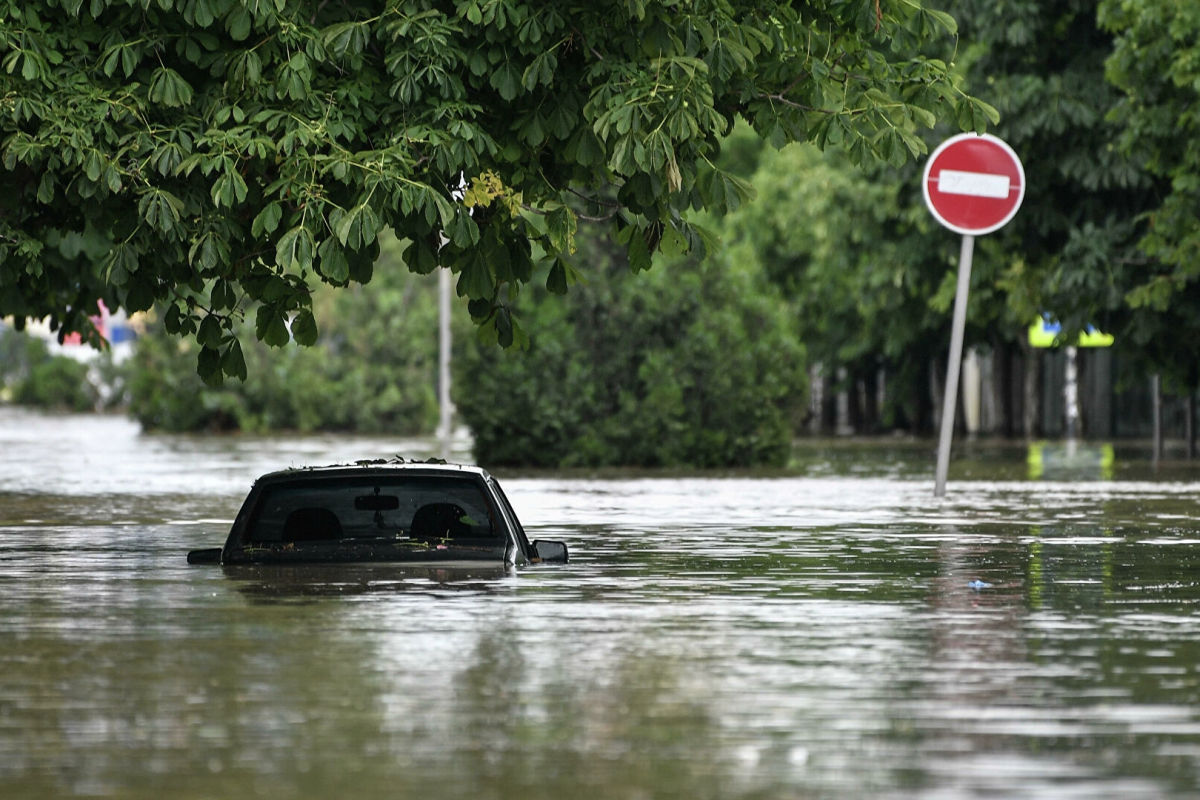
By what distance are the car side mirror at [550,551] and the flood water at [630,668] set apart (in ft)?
0.66

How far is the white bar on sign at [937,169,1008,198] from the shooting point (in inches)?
956

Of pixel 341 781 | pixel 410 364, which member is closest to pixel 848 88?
pixel 341 781

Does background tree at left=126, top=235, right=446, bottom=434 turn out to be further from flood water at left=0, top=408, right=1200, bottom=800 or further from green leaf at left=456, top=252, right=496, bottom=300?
green leaf at left=456, top=252, right=496, bottom=300

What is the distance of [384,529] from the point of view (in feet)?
50.0

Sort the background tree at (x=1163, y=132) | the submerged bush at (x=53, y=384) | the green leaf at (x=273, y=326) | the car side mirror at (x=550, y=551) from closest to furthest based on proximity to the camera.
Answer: the car side mirror at (x=550, y=551)
the green leaf at (x=273, y=326)
the background tree at (x=1163, y=132)
the submerged bush at (x=53, y=384)

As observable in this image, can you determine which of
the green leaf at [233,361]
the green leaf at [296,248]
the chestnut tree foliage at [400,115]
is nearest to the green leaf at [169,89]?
the chestnut tree foliage at [400,115]

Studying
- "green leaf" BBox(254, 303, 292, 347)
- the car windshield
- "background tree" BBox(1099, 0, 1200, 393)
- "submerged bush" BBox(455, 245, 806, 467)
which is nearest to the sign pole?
"green leaf" BBox(254, 303, 292, 347)

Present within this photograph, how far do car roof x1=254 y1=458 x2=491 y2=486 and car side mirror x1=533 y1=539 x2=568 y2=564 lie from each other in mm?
589

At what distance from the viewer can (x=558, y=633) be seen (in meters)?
12.9

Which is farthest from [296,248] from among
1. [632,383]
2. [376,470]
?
[632,383]

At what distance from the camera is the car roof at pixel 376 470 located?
46.8 ft

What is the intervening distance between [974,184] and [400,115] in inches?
371

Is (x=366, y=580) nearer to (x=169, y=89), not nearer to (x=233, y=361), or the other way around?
(x=169, y=89)

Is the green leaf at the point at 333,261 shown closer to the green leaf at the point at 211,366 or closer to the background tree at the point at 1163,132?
the green leaf at the point at 211,366
